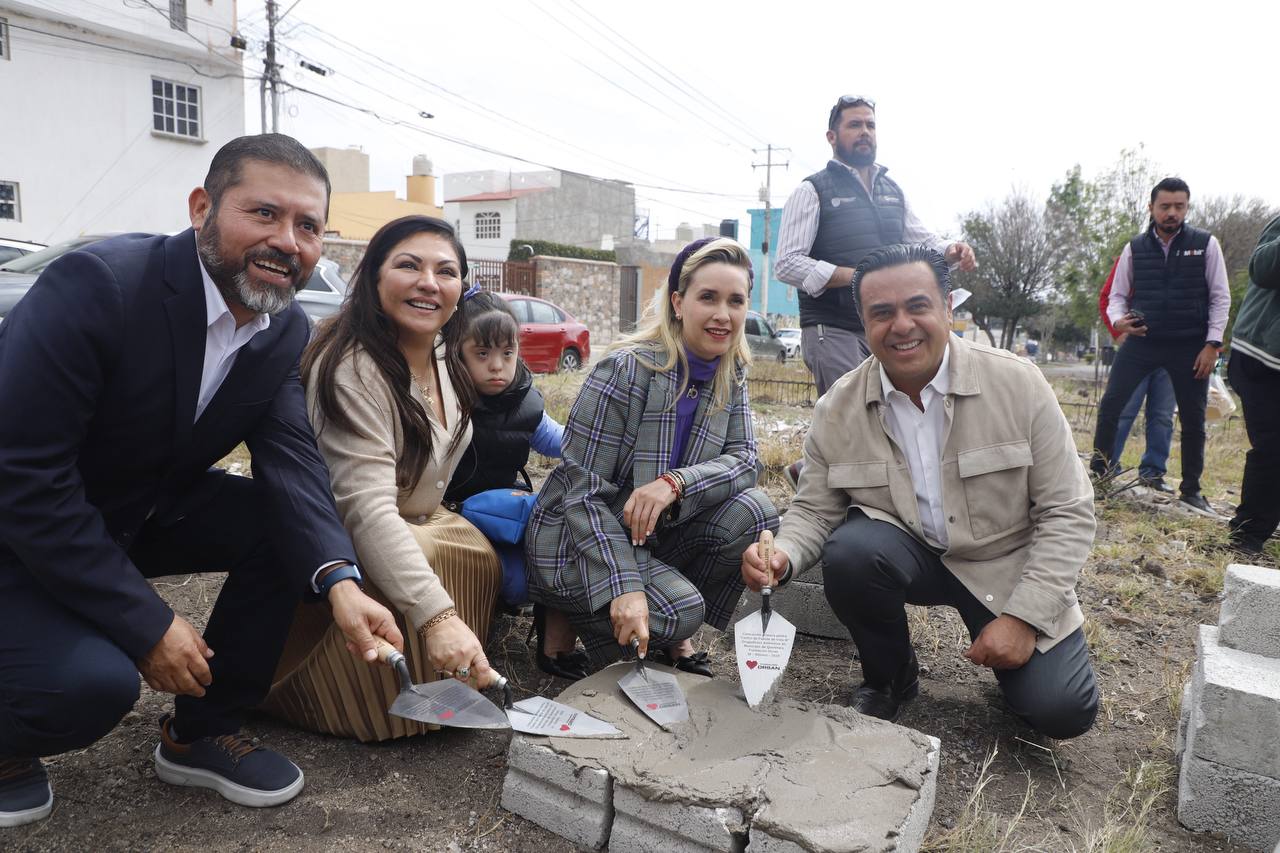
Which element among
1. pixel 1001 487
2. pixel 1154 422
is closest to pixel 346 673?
pixel 1001 487

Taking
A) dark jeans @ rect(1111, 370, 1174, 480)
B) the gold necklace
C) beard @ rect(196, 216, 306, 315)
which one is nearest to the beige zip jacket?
the gold necklace

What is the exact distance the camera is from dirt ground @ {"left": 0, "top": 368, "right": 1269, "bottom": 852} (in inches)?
76.8

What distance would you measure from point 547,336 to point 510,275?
996 cm

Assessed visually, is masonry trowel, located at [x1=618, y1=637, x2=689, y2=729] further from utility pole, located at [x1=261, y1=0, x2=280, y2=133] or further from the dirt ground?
utility pole, located at [x1=261, y1=0, x2=280, y2=133]

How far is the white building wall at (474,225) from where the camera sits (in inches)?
1403

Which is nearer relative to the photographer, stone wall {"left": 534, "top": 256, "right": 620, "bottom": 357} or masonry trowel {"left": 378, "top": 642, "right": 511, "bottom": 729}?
masonry trowel {"left": 378, "top": 642, "right": 511, "bottom": 729}

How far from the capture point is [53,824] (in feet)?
6.36

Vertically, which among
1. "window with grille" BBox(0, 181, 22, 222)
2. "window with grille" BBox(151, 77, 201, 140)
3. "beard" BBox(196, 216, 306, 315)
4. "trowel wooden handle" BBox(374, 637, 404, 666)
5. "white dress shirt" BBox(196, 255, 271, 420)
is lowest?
"trowel wooden handle" BBox(374, 637, 404, 666)

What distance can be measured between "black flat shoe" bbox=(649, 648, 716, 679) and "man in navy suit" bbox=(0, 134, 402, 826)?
1.04 meters

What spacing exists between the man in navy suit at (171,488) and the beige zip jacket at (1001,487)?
138 centimetres

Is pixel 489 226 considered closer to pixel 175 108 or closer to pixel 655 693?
pixel 175 108

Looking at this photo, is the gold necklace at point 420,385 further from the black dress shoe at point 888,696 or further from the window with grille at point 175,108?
the window with grille at point 175,108

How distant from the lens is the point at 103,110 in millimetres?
18266

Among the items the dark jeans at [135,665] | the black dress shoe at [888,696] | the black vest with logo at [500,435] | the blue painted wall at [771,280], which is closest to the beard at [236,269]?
the dark jeans at [135,665]
